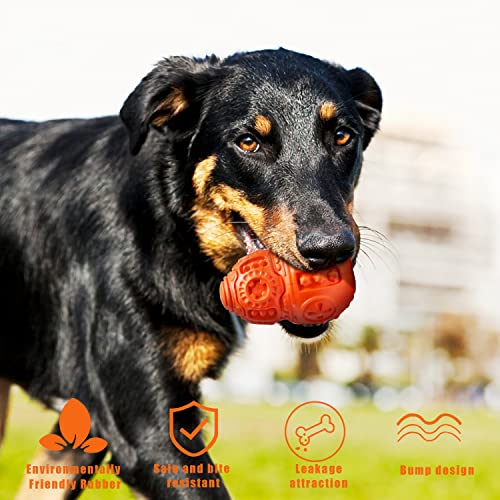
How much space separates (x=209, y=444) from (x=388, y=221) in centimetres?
8169

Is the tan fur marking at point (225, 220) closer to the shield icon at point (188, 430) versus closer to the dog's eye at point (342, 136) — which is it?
the dog's eye at point (342, 136)

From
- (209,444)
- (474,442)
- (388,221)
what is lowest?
(388,221)

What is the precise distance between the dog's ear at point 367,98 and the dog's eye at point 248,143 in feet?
2.74

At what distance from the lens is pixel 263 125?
4379mm

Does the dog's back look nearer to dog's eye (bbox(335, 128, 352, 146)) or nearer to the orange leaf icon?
the orange leaf icon

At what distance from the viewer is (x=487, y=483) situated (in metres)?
7.91

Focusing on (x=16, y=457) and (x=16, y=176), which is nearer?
(x=16, y=176)

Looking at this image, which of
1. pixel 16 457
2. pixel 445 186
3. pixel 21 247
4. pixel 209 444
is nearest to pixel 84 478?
pixel 209 444

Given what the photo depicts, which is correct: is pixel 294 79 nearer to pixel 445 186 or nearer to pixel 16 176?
pixel 16 176

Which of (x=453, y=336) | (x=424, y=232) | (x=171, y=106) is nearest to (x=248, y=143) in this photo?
(x=171, y=106)

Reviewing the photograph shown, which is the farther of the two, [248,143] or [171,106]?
[171,106]

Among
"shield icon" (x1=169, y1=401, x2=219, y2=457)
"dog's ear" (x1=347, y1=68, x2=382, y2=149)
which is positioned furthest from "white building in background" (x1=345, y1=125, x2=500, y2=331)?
"shield icon" (x1=169, y1=401, x2=219, y2=457)

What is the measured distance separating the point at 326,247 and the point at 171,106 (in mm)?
1284

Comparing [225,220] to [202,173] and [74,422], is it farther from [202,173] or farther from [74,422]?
[74,422]
